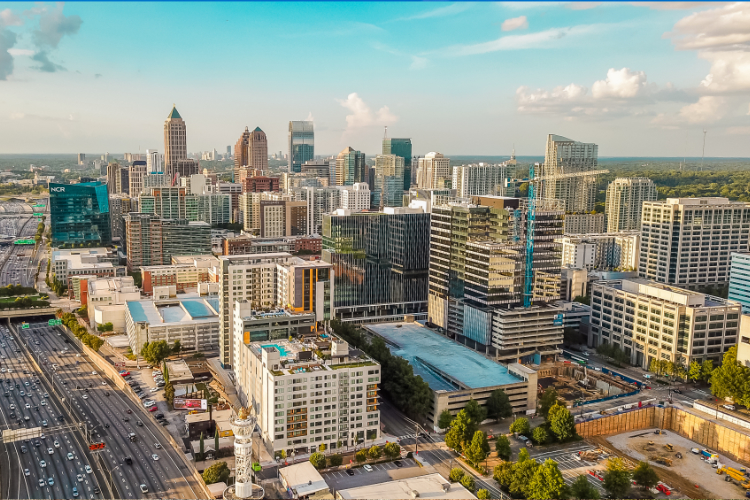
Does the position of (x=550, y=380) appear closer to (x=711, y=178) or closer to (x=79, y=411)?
(x=79, y=411)

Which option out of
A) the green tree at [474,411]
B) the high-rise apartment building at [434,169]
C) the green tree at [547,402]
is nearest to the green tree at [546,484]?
the green tree at [474,411]

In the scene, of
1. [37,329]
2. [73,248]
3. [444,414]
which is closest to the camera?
[444,414]

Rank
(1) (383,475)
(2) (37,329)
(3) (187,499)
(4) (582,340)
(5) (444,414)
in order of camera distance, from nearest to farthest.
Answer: (3) (187,499), (1) (383,475), (5) (444,414), (4) (582,340), (2) (37,329)

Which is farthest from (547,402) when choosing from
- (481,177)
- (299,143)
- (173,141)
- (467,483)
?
Result: (299,143)

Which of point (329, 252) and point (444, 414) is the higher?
point (329, 252)

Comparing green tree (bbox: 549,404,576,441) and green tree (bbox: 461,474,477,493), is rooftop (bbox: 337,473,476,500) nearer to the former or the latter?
green tree (bbox: 461,474,477,493)

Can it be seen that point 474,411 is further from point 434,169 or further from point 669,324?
point 434,169

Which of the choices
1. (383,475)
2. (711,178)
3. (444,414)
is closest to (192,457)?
(383,475)

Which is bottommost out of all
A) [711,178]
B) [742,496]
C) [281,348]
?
[742,496]
